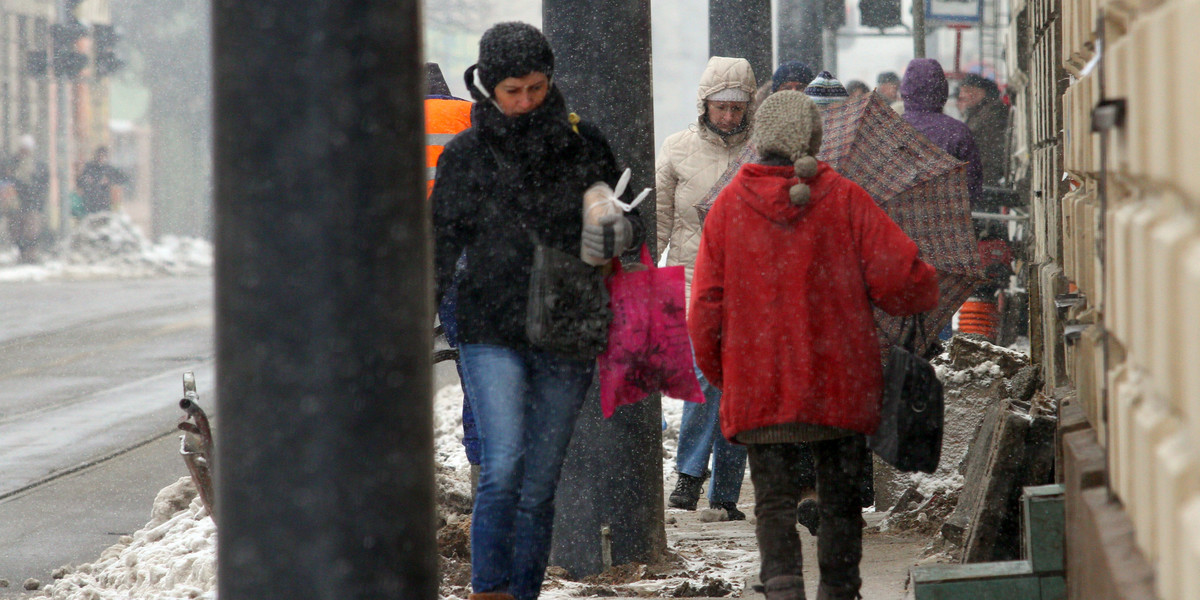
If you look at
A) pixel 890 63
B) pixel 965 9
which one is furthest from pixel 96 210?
pixel 890 63

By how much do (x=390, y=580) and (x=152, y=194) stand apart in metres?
46.5

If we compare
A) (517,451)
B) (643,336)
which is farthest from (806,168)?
(517,451)

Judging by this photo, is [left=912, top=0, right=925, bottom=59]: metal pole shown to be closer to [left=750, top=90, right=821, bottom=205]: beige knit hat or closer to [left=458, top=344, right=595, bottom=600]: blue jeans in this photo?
[left=750, top=90, right=821, bottom=205]: beige knit hat

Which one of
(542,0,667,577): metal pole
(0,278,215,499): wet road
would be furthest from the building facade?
(0,278,215,499): wet road

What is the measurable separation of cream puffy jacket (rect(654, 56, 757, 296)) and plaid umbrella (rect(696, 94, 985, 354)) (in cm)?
96

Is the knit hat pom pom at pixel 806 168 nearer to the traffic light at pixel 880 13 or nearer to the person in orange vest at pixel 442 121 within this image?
the person in orange vest at pixel 442 121

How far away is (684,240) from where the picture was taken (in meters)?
6.62

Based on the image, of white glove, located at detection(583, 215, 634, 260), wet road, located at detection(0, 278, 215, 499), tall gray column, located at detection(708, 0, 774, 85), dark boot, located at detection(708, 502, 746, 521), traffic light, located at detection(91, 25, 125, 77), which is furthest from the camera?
traffic light, located at detection(91, 25, 125, 77)

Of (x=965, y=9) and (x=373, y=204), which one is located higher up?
(x=965, y=9)

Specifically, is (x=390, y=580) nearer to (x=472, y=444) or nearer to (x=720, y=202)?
(x=720, y=202)

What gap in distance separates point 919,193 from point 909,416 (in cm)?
130

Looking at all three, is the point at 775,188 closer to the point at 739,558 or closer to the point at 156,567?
the point at 739,558

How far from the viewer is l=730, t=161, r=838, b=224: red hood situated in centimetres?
436

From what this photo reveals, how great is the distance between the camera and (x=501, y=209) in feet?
14.5
